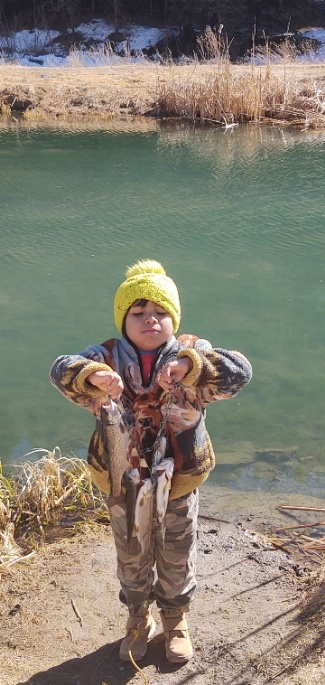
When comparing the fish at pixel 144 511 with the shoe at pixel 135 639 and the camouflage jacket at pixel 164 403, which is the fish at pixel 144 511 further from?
the shoe at pixel 135 639

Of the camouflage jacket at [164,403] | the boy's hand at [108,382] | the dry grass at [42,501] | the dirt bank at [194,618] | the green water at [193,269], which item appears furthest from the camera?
the green water at [193,269]

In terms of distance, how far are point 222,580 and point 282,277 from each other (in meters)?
3.89

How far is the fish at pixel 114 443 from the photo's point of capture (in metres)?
2.03

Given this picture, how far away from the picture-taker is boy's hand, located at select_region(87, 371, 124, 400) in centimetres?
199

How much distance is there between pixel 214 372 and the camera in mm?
2080

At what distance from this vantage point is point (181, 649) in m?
2.30

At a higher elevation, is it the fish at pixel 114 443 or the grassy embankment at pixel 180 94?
Answer: the grassy embankment at pixel 180 94

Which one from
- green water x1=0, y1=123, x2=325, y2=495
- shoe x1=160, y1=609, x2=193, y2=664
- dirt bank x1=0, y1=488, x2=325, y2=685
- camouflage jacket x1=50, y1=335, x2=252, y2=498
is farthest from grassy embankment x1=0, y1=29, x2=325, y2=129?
shoe x1=160, y1=609, x2=193, y2=664

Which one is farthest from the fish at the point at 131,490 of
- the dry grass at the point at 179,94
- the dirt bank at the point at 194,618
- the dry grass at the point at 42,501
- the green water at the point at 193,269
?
the dry grass at the point at 179,94

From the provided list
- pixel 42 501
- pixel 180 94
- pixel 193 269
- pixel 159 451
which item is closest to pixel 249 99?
pixel 180 94

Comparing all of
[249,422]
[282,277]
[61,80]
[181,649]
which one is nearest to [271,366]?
[249,422]

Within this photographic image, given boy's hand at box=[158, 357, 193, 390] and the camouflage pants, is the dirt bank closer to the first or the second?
the camouflage pants

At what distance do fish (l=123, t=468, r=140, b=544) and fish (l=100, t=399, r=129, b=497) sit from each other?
30 millimetres

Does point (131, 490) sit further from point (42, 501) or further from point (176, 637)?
point (42, 501)
